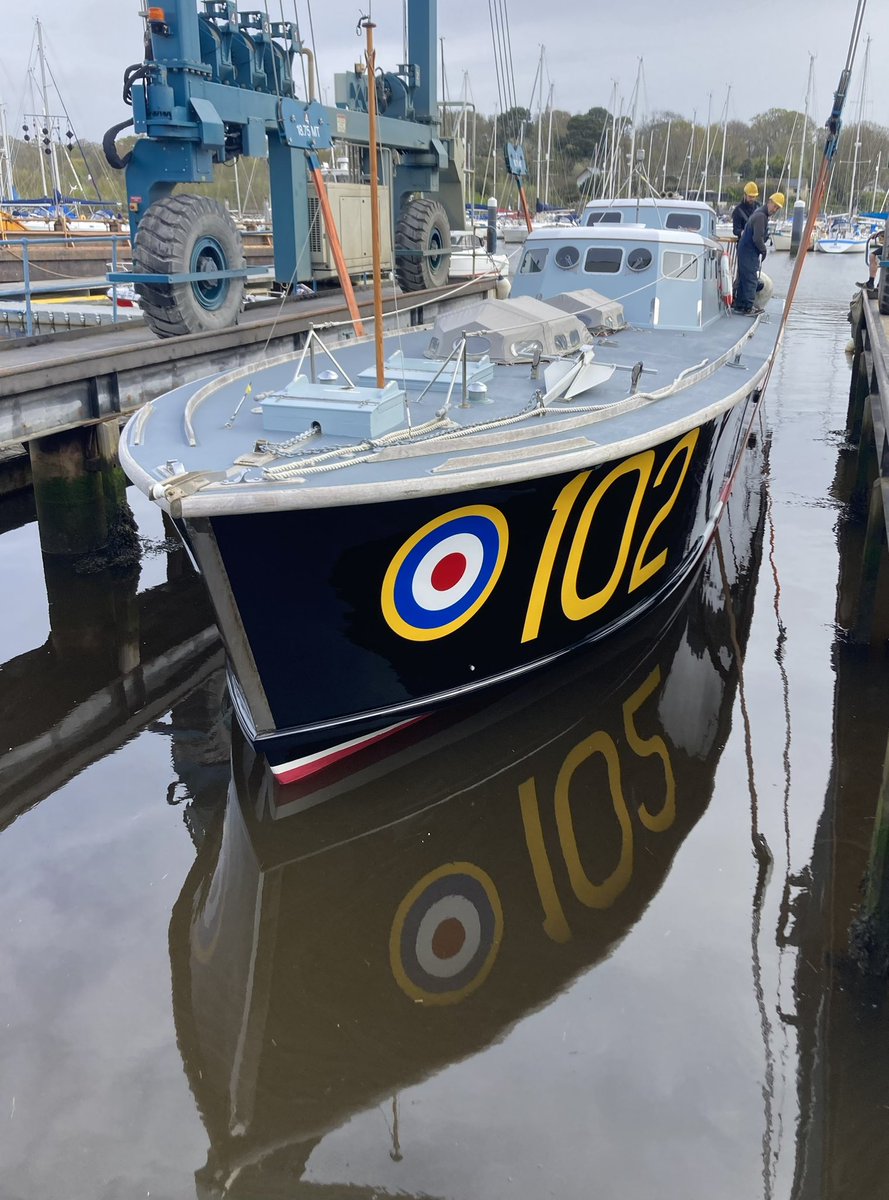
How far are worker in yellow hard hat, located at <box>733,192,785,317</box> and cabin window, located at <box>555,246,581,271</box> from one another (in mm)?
1616

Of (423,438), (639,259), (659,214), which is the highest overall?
(659,214)

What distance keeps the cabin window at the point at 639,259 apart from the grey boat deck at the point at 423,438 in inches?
65.0

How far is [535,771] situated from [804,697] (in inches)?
82.4

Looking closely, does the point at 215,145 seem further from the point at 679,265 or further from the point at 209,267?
the point at 679,265

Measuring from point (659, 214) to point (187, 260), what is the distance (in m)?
5.24

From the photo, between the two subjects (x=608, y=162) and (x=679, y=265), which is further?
(x=608, y=162)

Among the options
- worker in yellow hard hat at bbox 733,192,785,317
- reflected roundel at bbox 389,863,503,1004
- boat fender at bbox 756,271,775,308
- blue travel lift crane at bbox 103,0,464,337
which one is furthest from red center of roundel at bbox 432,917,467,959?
boat fender at bbox 756,271,775,308

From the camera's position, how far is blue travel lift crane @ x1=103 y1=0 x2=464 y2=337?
9.33 metres

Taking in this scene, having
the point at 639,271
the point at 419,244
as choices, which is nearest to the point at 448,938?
the point at 639,271

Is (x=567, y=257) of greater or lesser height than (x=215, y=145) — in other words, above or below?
below

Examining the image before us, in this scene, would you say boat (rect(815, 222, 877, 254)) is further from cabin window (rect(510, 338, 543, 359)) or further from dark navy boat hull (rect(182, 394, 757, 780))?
dark navy boat hull (rect(182, 394, 757, 780))

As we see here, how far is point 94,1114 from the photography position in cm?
348

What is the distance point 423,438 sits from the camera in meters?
5.20

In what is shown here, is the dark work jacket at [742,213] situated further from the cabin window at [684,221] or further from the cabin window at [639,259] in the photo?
the cabin window at [639,259]
